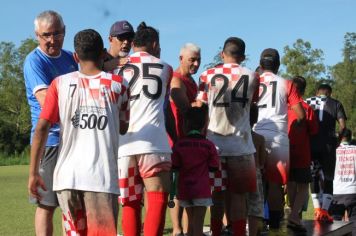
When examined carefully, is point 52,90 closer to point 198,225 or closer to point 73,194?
point 73,194

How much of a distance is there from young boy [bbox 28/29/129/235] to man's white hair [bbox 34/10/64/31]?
715 mm

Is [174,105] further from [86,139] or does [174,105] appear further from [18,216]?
[18,216]

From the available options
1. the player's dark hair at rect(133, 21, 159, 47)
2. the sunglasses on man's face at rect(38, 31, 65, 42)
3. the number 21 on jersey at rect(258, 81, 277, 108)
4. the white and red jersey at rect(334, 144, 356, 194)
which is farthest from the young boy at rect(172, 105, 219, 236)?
the white and red jersey at rect(334, 144, 356, 194)

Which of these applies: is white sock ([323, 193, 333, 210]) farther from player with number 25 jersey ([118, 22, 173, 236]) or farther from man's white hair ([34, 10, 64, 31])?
man's white hair ([34, 10, 64, 31])

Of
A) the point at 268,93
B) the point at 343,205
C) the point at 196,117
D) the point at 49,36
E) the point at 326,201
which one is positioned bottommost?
the point at 343,205

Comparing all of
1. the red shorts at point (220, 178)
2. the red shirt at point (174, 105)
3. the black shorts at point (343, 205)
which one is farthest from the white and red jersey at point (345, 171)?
the red shorts at point (220, 178)

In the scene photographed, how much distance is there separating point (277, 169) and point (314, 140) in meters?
2.87

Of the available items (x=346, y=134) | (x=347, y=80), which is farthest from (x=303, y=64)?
(x=346, y=134)

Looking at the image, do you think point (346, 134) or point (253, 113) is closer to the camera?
point (253, 113)

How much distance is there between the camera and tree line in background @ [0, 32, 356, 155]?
72062 mm

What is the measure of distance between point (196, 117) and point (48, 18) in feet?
6.14

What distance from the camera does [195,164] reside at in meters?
6.82

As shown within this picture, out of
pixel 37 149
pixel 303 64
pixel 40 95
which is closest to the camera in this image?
pixel 37 149

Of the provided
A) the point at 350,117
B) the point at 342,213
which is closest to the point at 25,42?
the point at 350,117
